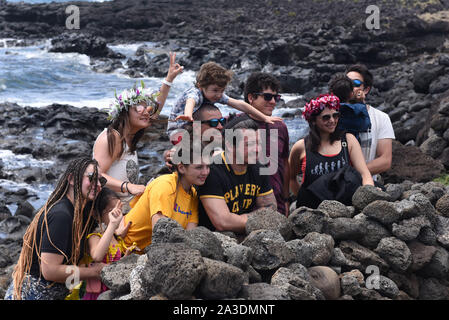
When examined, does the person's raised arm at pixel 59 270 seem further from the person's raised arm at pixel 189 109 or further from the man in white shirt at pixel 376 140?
the man in white shirt at pixel 376 140

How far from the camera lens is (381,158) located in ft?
18.1

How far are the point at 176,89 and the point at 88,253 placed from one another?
2668 cm

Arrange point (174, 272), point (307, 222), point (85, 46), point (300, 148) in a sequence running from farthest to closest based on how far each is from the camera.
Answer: point (85, 46)
point (300, 148)
point (307, 222)
point (174, 272)

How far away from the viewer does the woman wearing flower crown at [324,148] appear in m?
4.87

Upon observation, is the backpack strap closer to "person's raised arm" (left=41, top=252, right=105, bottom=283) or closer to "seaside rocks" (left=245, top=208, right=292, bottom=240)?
"seaside rocks" (left=245, top=208, right=292, bottom=240)

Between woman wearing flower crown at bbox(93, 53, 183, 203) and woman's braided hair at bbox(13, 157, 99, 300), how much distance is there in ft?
2.51

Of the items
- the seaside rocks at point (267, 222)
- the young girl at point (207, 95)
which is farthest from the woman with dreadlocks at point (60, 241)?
the young girl at point (207, 95)

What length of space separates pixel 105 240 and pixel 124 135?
4.70 ft

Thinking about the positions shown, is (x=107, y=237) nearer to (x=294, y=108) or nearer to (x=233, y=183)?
(x=233, y=183)

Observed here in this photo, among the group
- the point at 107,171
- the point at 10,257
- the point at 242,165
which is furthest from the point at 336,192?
the point at 10,257

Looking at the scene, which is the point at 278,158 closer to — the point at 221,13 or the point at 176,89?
the point at 176,89

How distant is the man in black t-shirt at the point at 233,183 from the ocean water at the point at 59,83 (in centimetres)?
1192

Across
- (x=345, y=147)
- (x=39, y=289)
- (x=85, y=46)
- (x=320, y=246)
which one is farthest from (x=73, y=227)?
(x=85, y=46)

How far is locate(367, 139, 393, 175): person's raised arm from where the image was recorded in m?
5.51
